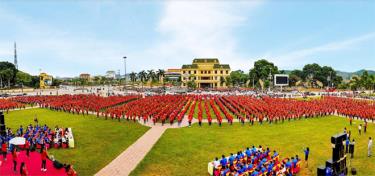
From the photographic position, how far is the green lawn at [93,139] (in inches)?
652

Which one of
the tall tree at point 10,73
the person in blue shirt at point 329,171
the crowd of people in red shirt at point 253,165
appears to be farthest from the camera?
the tall tree at point 10,73

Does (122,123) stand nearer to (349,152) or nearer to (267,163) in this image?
(267,163)

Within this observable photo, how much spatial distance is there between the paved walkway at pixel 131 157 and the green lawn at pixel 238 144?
0.50 m

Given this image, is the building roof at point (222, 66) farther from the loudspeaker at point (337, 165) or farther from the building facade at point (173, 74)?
the loudspeaker at point (337, 165)

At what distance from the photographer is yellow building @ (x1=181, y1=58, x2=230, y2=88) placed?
402ft

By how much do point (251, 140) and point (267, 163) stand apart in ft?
27.9

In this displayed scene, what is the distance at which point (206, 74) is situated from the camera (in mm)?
123562

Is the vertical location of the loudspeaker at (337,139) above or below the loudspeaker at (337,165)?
above

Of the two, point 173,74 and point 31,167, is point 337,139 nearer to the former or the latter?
point 31,167

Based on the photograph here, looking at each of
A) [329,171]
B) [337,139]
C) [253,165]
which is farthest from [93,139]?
[337,139]

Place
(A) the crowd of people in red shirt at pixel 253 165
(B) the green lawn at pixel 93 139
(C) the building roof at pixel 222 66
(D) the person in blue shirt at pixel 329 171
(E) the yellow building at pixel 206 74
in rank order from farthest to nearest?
(C) the building roof at pixel 222 66
(E) the yellow building at pixel 206 74
(B) the green lawn at pixel 93 139
(A) the crowd of people in red shirt at pixel 253 165
(D) the person in blue shirt at pixel 329 171

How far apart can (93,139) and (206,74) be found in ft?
338

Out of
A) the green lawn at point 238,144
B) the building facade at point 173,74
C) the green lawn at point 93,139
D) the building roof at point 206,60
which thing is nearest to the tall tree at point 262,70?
the building roof at point 206,60

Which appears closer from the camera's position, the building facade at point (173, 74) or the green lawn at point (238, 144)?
the green lawn at point (238, 144)
